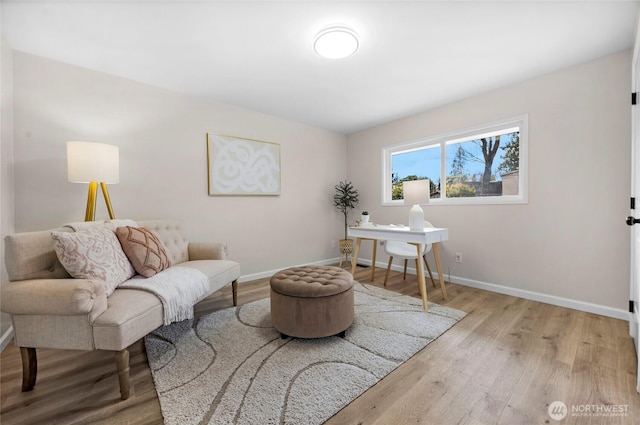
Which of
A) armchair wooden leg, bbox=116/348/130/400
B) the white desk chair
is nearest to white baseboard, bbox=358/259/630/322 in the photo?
the white desk chair

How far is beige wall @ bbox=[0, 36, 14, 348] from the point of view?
1871 millimetres

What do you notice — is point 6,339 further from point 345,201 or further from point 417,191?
point 345,201

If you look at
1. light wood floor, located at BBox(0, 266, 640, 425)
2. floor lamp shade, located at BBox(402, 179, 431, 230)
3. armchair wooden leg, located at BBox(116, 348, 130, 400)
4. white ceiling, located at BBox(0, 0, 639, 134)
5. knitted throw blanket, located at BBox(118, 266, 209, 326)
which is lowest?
light wood floor, located at BBox(0, 266, 640, 425)

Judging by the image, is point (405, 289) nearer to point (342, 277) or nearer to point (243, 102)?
point (342, 277)

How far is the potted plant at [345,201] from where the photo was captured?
14.0 feet

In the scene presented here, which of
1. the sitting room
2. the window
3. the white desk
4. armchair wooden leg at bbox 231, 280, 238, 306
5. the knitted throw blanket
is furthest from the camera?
the window

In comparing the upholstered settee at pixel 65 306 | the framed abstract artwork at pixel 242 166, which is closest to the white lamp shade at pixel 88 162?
the upholstered settee at pixel 65 306

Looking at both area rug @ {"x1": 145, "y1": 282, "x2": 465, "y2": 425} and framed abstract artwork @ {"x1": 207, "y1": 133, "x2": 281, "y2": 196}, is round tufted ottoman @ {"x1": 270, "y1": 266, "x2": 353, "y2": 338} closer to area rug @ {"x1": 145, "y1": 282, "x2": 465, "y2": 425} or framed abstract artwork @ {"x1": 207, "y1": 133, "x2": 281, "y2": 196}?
area rug @ {"x1": 145, "y1": 282, "x2": 465, "y2": 425}

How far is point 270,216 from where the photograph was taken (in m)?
3.65

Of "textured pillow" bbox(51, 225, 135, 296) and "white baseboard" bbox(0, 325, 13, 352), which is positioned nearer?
"textured pillow" bbox(51, 225, 135, 296)

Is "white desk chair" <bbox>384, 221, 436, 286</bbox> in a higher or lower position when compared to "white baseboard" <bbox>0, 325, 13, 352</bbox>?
higher

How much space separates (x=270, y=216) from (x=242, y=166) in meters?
0.78

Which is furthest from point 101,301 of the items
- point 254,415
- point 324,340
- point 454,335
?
point 454,335

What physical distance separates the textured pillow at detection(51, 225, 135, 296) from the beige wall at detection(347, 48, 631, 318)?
11.1 ft
